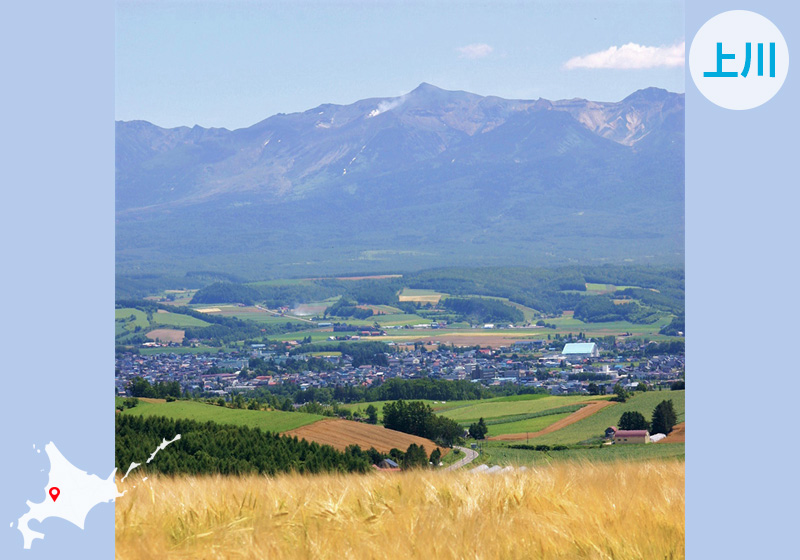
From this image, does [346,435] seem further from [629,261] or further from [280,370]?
[629,261]

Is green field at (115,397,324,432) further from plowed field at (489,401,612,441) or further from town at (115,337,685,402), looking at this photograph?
town at (115,337,685,402)

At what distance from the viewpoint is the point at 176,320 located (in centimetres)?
10494

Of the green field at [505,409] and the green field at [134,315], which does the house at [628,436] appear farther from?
the green field at [134,315]

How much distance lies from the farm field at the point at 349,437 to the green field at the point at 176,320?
79.6m

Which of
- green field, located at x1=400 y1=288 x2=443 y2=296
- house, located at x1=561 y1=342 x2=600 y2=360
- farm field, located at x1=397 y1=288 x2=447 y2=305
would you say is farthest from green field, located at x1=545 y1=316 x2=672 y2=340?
green field, located at x1=400 y1=288 x2=443 y2=296

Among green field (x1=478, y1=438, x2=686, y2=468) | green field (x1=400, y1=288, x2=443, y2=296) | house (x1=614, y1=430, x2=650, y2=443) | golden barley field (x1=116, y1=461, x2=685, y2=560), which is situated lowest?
house (x1=614, y1=430, x2=650, y2=443)

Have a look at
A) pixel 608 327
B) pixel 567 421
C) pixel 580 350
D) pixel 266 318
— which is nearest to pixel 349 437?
pixel 567 421

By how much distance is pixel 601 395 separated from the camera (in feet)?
145

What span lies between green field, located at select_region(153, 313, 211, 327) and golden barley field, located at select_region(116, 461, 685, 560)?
3799 inches

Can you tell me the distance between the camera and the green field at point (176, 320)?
99.4 metres

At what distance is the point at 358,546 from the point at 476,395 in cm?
4992

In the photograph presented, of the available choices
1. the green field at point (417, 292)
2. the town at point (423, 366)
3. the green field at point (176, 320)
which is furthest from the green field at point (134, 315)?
the green field at point (417, 292)

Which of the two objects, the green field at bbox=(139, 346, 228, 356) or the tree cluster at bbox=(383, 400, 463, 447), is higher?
the tree cluster at bbox=(383, 400, 463, 447)

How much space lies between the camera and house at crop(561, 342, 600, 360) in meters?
78.5
